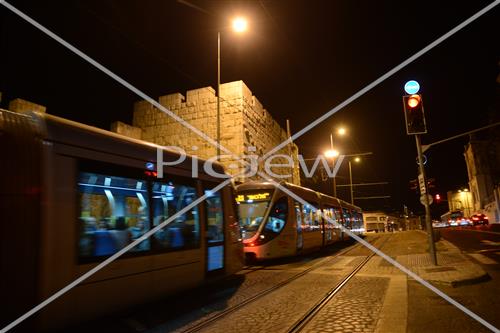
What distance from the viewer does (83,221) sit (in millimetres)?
5051

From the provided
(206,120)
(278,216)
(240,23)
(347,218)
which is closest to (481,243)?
(347,218)

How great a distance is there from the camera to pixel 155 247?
6.12 m

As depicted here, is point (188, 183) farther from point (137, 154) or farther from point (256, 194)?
point (256, 194)

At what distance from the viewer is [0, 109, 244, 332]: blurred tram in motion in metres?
4.35

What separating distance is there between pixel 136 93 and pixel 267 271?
14730mm

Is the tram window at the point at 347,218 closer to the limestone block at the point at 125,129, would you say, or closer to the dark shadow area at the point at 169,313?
the limestone block at the point at 125,129

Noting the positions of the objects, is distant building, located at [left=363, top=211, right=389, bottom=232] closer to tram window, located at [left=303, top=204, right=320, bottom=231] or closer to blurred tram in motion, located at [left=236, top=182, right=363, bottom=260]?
tram window, located at [left=303, top=204, right=320, bottom=231]

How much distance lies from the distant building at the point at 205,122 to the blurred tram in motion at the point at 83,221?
13.7 m

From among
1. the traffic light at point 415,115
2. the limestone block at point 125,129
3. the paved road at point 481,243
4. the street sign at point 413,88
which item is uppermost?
the limestone block at point 125,129

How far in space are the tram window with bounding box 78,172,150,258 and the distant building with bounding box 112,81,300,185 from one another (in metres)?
14.2

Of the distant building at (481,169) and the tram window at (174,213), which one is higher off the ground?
the distant building at (481,169)

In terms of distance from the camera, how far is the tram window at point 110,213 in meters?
5.11

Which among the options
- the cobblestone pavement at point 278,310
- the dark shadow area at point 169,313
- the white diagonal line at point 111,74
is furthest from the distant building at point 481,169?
the dark shadow area at point 169,313

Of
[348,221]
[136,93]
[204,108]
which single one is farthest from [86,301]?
[348,221]
